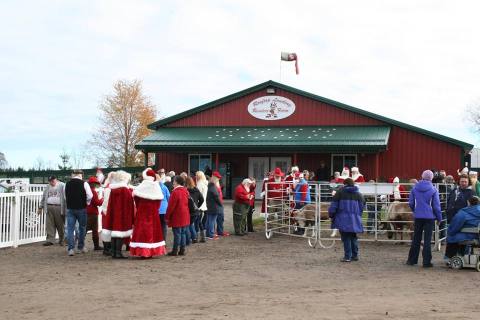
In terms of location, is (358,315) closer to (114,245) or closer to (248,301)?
(248,301)

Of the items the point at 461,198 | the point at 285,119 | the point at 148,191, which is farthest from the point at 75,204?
the point at 285,119

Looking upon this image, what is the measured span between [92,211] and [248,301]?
6805mm

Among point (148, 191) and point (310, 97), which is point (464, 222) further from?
point (310, 97)

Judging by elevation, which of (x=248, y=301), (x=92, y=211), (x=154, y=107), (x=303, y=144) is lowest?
(x=248, y=301)

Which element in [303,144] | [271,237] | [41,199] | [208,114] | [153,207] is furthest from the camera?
[208,114]

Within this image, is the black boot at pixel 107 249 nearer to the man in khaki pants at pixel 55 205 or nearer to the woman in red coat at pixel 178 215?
the woman in red coat at pixel 178 215

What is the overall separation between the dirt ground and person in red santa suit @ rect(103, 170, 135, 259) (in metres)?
0.57

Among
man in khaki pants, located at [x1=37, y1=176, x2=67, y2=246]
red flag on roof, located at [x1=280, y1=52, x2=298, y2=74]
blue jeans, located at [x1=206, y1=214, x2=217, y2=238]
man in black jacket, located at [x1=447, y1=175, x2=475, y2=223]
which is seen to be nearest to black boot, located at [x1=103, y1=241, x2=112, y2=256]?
man in khaki pants, located at [x1=37, y1=176, x2=67, y2=246]

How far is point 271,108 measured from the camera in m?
33.2

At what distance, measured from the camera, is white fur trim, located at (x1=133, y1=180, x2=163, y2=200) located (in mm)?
12367

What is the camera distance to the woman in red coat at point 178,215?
42.0 feet

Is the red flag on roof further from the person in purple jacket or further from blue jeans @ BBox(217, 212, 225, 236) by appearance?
the person in purple jacket

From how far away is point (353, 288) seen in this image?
9297 mm

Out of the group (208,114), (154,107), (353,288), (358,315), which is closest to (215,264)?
(353,288)
